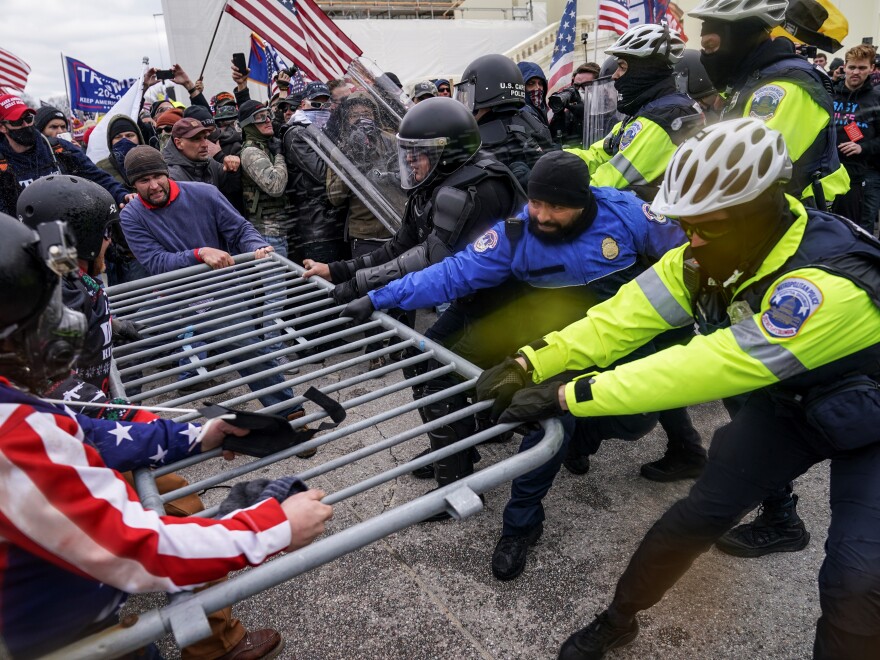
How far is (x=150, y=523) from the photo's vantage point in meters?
1.30

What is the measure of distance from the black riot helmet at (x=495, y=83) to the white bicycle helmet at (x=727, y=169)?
9.30 feet

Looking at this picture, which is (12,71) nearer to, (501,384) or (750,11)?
(750,11)

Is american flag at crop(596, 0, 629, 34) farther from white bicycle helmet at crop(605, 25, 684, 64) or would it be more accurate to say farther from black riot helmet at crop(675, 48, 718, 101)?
white bicycle helmet at crop(605, 25, 684, 64)

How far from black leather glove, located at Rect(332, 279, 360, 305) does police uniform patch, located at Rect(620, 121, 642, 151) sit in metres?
1.86

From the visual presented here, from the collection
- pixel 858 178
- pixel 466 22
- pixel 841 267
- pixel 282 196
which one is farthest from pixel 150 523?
pixel 466 22

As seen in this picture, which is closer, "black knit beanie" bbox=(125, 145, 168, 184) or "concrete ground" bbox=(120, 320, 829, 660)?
"concrete ground" bbox=(120, 320, 829, 660)

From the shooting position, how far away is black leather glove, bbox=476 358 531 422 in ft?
6.84

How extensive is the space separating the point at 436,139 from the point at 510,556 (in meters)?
2.10

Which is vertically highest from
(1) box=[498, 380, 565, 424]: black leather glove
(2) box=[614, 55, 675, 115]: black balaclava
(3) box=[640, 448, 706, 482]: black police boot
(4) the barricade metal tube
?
(2) box=[614, 55, 675, 115]: black balaclava

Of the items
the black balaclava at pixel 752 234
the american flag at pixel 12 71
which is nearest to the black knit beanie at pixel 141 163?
the black balaclava at pixel 752 234

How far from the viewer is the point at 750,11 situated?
3.11 m

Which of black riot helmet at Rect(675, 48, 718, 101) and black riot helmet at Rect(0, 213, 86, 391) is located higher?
black riot helmet at Rect(0, 213, 86, 391)

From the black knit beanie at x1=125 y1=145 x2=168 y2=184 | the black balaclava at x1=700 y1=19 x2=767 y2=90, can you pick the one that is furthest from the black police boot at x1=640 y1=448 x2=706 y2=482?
the black knit beanie at x1=125 y1=145 x2=168 y2=184

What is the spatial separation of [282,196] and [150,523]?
4.58 metres
